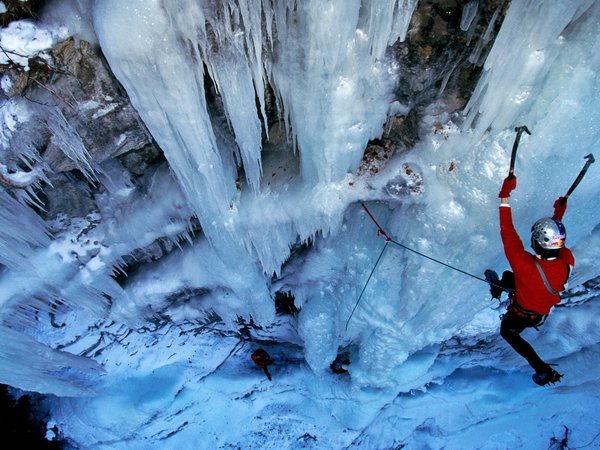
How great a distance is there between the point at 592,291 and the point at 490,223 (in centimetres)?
250

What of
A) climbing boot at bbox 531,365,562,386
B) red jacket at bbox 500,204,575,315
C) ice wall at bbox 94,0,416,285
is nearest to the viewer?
ice wall at bbox 94,0,416,285

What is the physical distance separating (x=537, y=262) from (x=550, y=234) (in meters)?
0.25

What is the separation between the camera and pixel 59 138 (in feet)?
9.82

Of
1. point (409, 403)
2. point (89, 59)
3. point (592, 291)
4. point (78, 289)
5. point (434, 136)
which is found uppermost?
point (89, 59)

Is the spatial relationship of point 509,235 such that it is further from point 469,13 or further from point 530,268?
point 469,13

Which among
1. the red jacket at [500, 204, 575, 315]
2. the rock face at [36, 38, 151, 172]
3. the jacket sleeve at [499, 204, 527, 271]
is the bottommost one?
the red jacket at [500, 204, 575, 315]

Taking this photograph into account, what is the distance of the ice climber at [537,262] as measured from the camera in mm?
2660

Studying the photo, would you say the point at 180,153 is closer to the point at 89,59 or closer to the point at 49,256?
the point at 89,59

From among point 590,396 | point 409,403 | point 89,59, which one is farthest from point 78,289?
point 590,396

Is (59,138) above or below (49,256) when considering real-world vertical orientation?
above

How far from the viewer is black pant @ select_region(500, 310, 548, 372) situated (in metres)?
3.31

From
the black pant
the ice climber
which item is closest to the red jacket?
the ice climber

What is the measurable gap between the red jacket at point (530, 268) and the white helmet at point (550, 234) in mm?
123

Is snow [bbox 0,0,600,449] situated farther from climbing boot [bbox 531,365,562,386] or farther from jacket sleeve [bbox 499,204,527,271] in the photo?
climbing boot [bbox 531,365,562,386]
